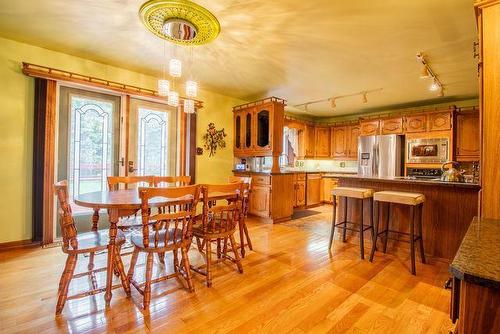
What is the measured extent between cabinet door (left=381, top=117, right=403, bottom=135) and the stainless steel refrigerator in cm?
13

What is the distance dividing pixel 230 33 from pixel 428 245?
3.16m

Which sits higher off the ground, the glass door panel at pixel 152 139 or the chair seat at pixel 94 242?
the glass door panel at pixel 152 139

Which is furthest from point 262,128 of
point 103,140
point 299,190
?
point 103,140

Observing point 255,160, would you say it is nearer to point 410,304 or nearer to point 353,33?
point 353,33

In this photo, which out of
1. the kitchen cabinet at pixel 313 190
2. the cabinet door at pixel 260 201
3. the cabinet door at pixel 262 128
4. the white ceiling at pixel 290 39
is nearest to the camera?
the white ceiling at pixel 290 39

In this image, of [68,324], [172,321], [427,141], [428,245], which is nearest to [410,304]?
[428,245]

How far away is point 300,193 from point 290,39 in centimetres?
367

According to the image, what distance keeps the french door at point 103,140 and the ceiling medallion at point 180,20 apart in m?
1.72

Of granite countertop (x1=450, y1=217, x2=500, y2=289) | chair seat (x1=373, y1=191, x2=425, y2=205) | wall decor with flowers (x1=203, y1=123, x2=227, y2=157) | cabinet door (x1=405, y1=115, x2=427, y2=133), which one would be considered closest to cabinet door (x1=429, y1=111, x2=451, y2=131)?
cabinet door (x1=405, y1=115, x2=427, y2=133)

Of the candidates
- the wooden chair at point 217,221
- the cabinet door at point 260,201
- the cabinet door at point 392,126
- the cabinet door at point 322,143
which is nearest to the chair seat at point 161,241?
the wooden chair at point 217,221

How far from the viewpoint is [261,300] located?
1956 mm

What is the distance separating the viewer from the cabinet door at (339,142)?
654cm

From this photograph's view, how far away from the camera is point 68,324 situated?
1625 mm

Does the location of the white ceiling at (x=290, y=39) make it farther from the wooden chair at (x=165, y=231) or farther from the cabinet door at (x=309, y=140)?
the cabinet door at (x=309, y=140)
